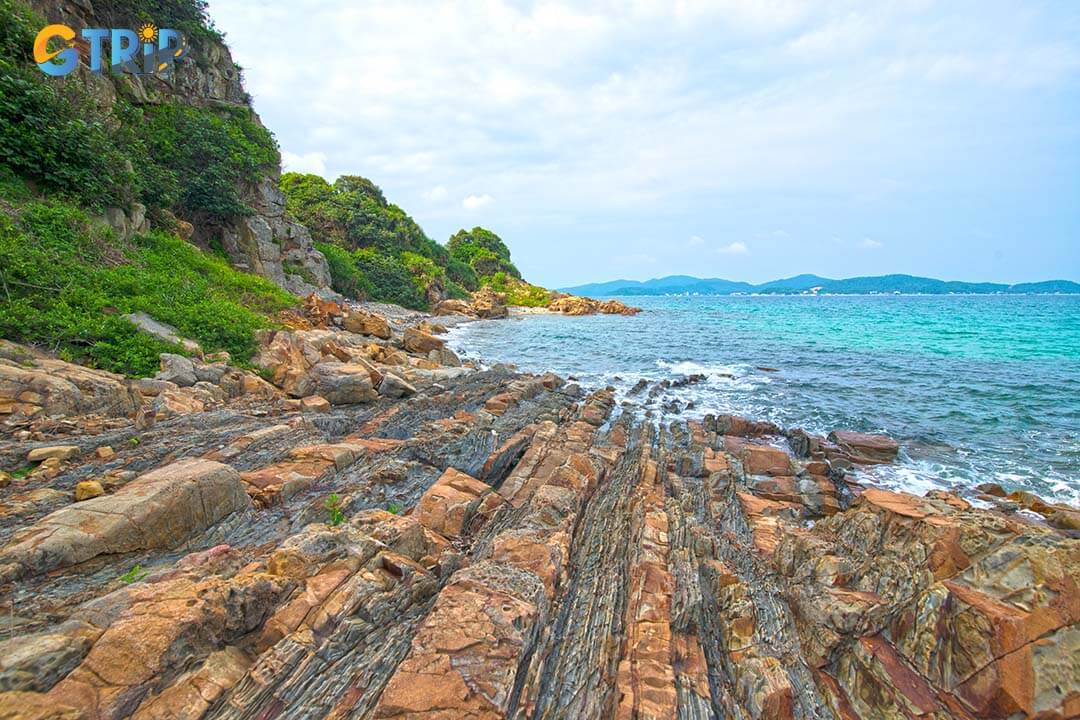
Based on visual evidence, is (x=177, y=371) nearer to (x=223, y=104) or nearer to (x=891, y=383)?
(x=223, y=104)

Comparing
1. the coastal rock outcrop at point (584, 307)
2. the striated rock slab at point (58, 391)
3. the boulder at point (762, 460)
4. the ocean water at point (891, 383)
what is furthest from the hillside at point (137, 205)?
the coastal rock outcrop at point (584, 307)

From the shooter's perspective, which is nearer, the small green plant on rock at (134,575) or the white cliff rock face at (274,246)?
the small green plant on rock at (134,575)

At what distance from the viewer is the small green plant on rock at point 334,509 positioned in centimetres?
661

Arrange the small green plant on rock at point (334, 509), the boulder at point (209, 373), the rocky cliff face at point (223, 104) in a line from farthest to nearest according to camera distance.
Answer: the rocky cliff face at point (223, 104)
the boulder at point (209, 373)
the small green plant on rock at point (334, 509)

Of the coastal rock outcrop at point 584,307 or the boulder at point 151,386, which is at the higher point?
the coastal rock outcrop at point 584,307

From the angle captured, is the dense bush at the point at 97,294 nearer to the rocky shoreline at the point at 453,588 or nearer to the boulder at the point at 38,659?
the rocky shoreline at the point at 453,588

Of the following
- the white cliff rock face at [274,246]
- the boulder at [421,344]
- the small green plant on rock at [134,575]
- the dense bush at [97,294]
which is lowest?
the small green plant on rock at [134,575]

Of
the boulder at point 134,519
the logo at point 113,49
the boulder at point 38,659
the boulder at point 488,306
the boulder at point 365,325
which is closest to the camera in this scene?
the boulder at point 38,659

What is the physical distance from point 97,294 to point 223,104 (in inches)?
929

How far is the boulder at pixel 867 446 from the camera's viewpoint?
43.6ft

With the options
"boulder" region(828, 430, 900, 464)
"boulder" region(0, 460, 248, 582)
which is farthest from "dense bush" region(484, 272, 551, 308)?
"boulder" region(0, 460, 248, 582)

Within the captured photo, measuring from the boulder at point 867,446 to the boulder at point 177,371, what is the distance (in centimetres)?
1814

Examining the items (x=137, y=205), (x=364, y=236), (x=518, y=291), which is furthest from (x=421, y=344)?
(x=518, y=291)

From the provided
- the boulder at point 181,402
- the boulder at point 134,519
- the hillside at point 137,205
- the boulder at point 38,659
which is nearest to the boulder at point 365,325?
the hillside at point 137,205
